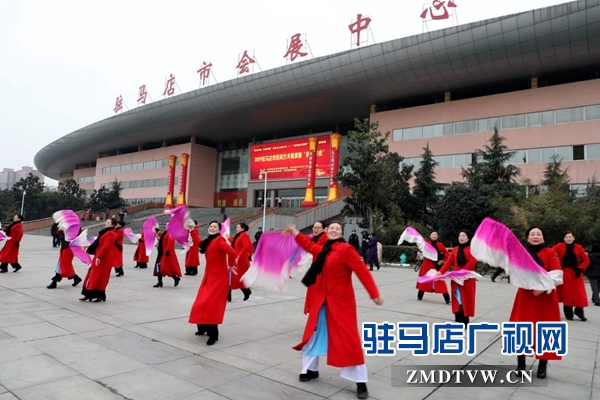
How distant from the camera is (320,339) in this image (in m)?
3.65

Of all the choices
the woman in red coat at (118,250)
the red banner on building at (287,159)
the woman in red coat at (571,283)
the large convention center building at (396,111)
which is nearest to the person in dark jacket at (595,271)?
the woman in red coat at (571,283)

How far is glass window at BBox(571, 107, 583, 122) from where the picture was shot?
79.7 ft

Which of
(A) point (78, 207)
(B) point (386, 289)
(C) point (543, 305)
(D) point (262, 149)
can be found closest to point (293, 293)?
(B) point (386, 289)

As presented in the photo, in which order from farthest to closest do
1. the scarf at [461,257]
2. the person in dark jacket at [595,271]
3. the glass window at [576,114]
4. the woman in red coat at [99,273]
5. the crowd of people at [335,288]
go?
the glass window at [576,114]
the person in dark jacket at [595,271]
the woman in red coat at [99,273]
the scarf at [461,257]
the crowd of people at [335,288]

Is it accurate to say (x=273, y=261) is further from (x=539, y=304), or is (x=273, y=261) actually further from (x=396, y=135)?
(x=396, y=135)

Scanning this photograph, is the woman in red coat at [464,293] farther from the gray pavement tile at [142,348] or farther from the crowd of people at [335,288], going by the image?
→ the gray pavement tile at [142,348]

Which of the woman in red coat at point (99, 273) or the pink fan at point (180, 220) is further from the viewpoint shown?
the woman in red coat at point (99, 273)

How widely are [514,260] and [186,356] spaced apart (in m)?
3.40

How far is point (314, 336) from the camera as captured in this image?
3664mm

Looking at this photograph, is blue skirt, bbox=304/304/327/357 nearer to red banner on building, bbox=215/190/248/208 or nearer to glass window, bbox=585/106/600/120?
glass window, bbox=585/106/600/120

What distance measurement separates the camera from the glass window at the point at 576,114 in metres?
24.3

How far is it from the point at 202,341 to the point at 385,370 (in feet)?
7.16

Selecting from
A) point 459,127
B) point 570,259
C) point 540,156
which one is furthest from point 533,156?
point 570,259

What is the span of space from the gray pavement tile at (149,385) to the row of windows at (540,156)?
27135 millimetres
